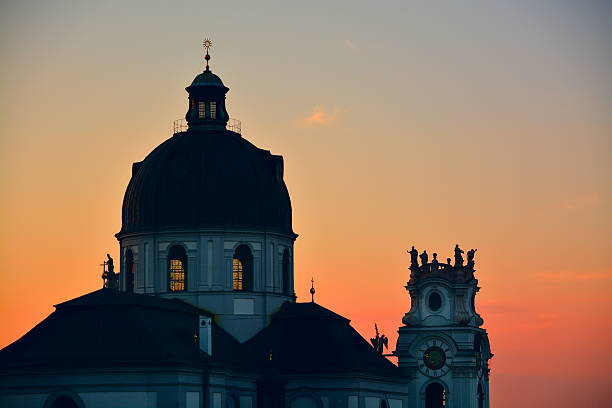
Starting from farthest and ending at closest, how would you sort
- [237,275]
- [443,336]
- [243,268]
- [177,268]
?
1. [443,336]
2. [243,268]
3. [237,275]
4. [177,268]

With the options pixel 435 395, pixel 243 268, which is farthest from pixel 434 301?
pixel 243 268

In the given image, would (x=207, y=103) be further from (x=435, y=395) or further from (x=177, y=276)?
(x=435, y=395)

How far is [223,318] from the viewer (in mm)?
111125

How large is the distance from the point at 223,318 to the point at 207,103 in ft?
48.7

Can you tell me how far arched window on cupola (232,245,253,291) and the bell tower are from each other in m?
14.9

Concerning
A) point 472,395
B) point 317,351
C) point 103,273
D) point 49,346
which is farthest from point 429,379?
point 49,346

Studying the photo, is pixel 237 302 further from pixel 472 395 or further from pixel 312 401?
pixel 472 395

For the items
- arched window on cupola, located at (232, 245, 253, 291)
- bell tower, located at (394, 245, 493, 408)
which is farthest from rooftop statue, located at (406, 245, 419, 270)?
arched window on cupola, located at (232, 245, 253, 291)

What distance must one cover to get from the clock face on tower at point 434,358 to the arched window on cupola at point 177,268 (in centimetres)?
1986

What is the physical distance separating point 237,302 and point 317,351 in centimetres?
602

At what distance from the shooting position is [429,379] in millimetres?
123000

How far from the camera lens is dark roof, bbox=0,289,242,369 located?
95.8 m

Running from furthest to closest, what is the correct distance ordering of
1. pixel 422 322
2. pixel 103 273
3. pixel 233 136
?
pixel 422 322 < pixel 233 136 < pixel 103 273

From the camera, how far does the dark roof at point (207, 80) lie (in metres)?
117
